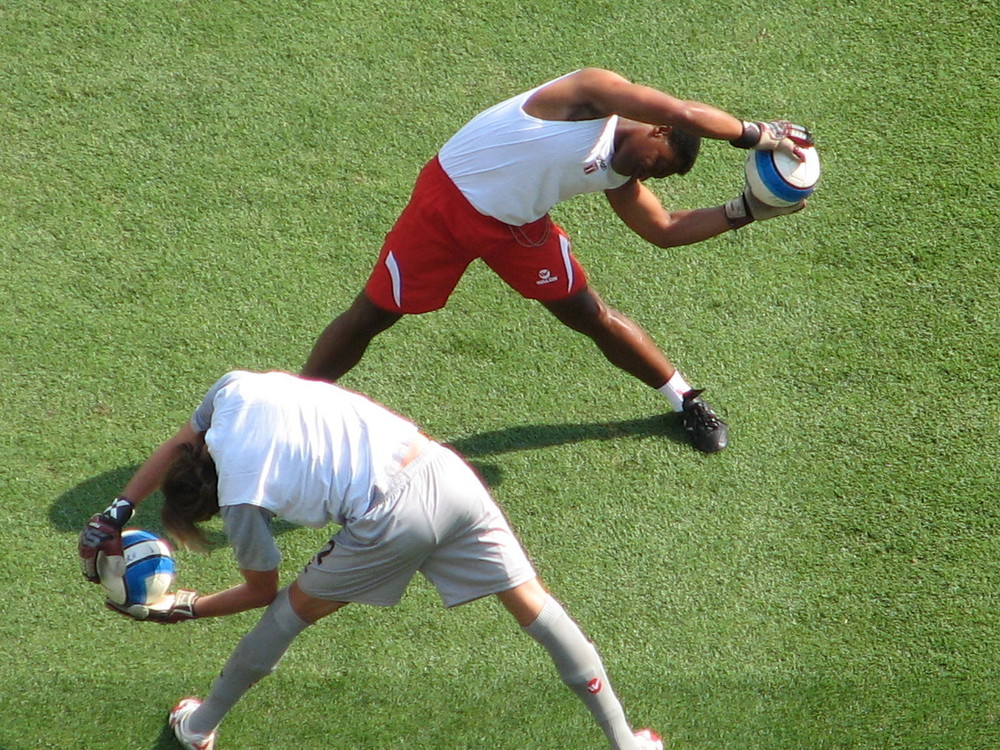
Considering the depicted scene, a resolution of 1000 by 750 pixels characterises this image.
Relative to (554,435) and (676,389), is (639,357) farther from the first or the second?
(554,435)

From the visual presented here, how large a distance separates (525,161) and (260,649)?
1910 millimetres

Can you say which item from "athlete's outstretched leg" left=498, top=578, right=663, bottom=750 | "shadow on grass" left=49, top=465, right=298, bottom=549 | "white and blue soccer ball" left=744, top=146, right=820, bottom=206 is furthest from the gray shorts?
"white and blue soccer ball" left=744, top=146, right=820, bottom=206

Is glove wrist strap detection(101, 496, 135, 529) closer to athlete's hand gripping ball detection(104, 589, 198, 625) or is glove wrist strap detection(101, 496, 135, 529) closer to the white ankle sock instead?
athlete's hand gripping ball detection(104, 589, 198, 625)

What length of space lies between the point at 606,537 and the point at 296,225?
218 centimetres

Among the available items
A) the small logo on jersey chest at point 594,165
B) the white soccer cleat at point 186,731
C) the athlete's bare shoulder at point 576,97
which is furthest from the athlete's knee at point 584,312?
the white soccer cleat at point 186,731

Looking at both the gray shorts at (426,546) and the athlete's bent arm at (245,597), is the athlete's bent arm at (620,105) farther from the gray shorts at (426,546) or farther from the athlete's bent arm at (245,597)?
the athlete's bent arm at (245,597)

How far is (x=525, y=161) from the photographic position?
4.03 m

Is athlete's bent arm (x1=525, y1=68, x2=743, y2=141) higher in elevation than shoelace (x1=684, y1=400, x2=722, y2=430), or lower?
higher

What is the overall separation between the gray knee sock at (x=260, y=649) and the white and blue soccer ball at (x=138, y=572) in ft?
1.07

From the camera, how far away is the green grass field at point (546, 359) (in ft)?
13.6

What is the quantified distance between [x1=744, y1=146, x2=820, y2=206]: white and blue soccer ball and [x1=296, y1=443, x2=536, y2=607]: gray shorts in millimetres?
1591

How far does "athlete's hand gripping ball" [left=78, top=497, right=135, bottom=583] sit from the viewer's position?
3471 mm

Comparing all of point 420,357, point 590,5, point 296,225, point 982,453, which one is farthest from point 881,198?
point 296,225

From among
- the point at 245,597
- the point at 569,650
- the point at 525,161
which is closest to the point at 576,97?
the point at 525,161
